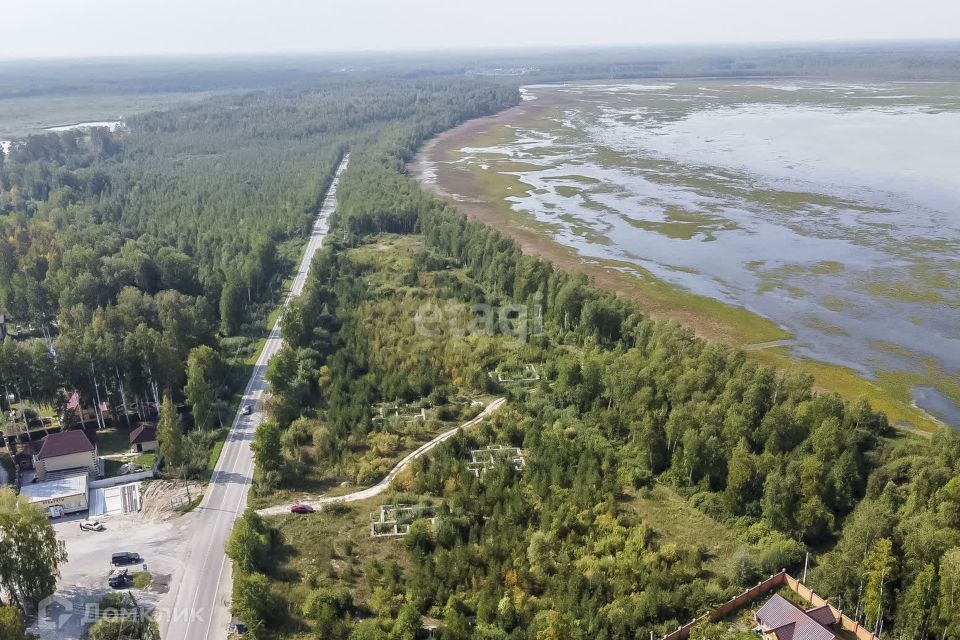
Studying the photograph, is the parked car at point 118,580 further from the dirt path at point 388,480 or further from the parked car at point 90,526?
the dirt path at point 388,480

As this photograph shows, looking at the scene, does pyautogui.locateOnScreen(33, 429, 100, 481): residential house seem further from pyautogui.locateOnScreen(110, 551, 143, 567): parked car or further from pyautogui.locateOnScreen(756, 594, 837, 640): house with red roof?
pyautogui.locateOnScreen(756, 594, 837, 640): house with red roof

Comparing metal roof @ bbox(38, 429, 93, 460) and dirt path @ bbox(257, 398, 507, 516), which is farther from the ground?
metal roof @ bbox(38, 429, 93, 460)

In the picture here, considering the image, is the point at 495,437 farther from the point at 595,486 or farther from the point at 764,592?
the point at 764,592

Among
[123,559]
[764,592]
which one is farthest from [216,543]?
[764,592]

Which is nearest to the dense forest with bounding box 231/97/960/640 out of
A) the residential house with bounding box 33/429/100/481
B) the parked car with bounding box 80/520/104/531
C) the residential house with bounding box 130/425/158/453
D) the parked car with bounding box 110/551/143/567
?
the parked car with bounding box 110/551/143/567

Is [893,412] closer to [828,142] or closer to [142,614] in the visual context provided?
[142,614]

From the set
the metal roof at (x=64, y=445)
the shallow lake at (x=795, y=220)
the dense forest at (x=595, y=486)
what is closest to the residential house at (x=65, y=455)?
the metal roof at (x=64, y=445)
